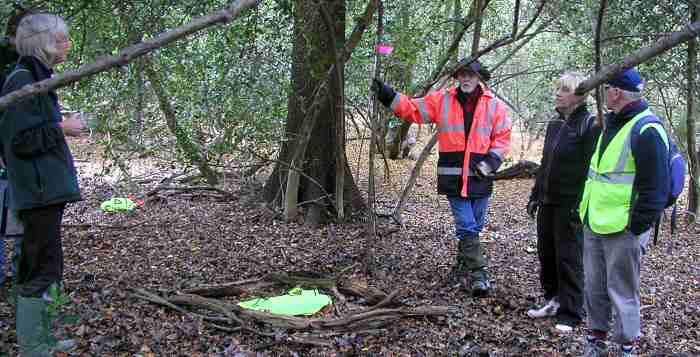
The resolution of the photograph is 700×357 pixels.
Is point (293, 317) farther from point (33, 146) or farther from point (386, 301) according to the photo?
point (33, 146)

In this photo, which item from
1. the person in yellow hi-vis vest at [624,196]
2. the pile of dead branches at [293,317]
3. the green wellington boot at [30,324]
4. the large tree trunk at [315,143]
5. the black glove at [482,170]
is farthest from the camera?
the large tree trunk at [315,143]

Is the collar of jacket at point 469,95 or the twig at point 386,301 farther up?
the collar of jacket at point 469,95

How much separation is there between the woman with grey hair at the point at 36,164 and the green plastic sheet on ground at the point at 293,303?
4.30ft

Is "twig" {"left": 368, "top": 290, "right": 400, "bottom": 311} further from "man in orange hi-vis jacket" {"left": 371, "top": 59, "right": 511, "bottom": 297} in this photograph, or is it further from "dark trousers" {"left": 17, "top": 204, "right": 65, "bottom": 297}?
"dark trousers" {"left": 17, "top": 204, "right": 65, "bottom": 297}

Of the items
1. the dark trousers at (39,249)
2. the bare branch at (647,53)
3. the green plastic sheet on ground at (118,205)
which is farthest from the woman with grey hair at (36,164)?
the green plastic sheet on ground at (118,205)

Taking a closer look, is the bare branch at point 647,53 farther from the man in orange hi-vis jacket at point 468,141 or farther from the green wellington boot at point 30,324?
the man in orange hi-vis jacket at point 468,141

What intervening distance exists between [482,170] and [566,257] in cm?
81

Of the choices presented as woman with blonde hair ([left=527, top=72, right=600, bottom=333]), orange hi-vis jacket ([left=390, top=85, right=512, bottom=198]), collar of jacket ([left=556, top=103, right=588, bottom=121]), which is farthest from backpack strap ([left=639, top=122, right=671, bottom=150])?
orange hi-vis jacket ([left=390, top=85, right=512, bottom=198])

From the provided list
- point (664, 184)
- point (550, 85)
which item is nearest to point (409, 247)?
point (664, 184)

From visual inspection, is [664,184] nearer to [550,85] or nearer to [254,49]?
[254,49]

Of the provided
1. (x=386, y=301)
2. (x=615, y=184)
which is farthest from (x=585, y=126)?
(x=386, y=301)

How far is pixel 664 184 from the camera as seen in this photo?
10.5 ft

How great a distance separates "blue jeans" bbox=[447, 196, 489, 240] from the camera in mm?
4617

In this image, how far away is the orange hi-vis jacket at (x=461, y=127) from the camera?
451 cm
